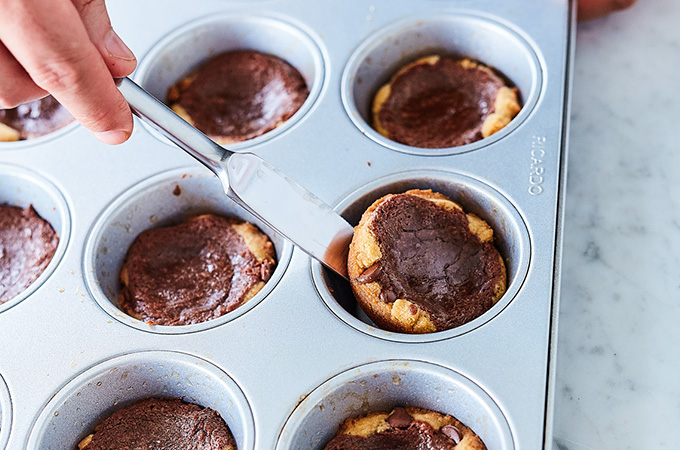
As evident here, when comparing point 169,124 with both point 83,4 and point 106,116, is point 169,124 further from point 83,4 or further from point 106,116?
point 83,4

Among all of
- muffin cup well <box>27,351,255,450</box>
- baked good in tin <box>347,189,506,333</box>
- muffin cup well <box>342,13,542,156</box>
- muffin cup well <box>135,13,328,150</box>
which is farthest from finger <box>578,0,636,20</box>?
muffin cup well <box>27,351,255,450</box>

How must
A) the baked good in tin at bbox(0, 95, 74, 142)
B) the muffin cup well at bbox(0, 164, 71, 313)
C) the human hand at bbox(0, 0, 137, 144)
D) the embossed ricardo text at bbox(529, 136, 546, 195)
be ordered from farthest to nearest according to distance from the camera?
the baked good in tin at bbox(0, 95, 74, 142) → the muffin cup well at bbox(0, 164, 71, 313) → the embossed ricardo text at bbox(529, 136, 546, 195) → the human hand at bbox(0, 0, 137, 144)

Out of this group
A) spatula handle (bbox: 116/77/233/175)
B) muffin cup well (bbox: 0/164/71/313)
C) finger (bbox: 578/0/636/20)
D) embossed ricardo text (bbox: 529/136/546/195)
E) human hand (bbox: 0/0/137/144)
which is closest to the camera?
human hand (bbox: 0/0/137/144)

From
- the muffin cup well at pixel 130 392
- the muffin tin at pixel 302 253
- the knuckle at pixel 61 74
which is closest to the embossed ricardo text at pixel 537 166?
the muffin tin at pixel 302 253

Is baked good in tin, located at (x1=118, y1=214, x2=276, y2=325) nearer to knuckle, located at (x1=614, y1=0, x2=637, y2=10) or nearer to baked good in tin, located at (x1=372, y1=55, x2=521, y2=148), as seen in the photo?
baked good in tin, located at (x1=372, y1=55, x2=521, y2=148)

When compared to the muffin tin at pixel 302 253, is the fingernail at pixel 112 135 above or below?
above

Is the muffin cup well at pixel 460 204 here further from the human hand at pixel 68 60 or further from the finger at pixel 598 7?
the finger at pixel 598 7

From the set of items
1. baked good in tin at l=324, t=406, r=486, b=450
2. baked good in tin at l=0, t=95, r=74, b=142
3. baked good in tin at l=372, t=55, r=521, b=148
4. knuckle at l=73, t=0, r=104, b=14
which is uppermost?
knuckle at l=73, t=0, r=104, b=14
